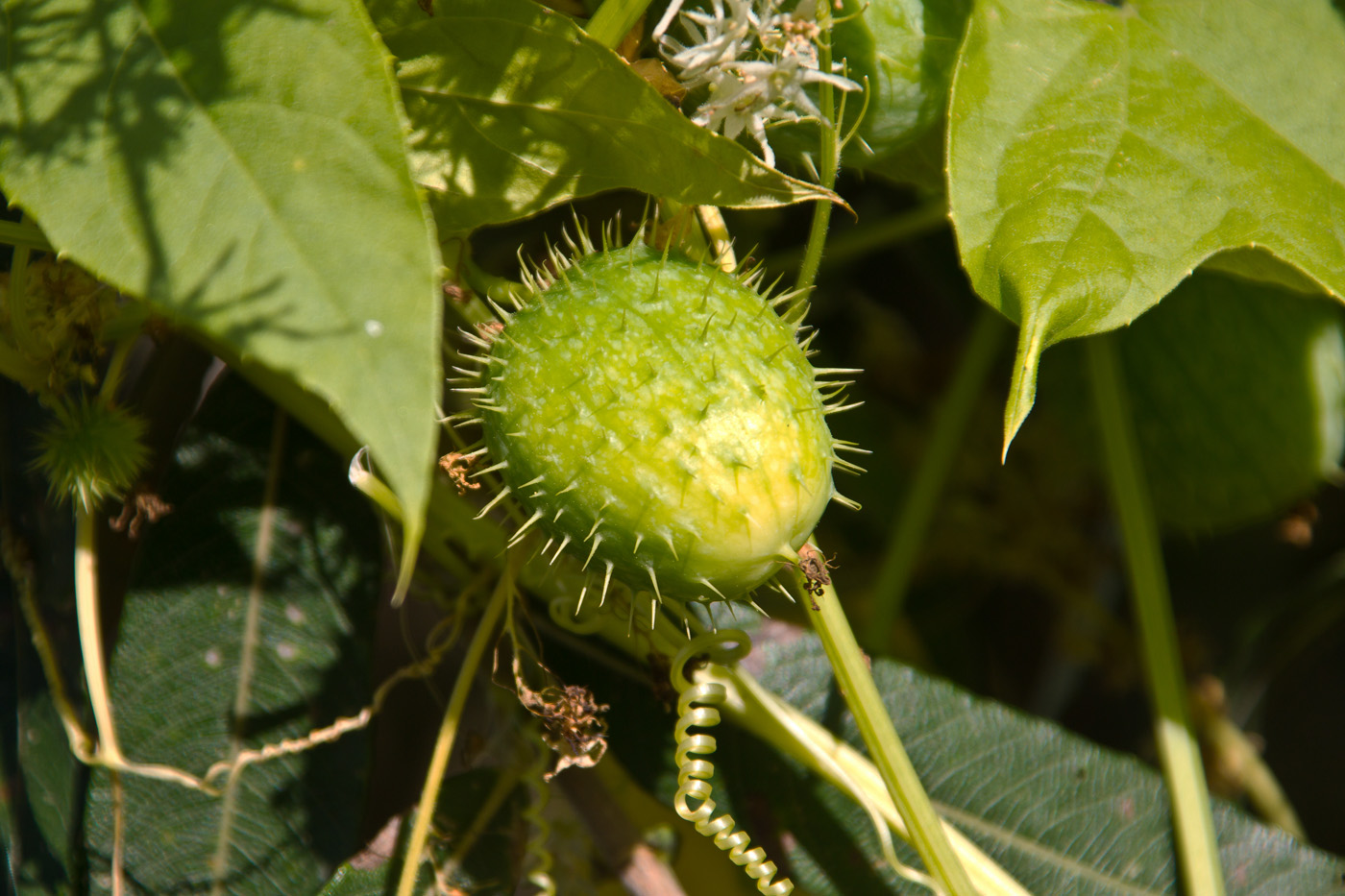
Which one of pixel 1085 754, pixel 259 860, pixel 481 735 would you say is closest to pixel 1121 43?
pixel 1085 754

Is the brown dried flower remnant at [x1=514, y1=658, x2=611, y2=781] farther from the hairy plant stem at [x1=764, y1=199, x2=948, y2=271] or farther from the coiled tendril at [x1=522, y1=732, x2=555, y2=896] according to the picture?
the hairy plant stem at [x1=764, y1=199, x2=948, y2=271]

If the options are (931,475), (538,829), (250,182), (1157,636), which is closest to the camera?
(250,182)

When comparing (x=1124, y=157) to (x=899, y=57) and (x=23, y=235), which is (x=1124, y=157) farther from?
(x=23, y=235)

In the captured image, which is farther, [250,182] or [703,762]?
[703,762]

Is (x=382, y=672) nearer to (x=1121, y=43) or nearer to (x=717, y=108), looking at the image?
(x=717, y=108)

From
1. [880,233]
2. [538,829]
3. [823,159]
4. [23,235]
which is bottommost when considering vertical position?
[538,829]

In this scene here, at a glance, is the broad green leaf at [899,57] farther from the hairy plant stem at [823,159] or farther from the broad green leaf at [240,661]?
the broad green leaf at [240,661]

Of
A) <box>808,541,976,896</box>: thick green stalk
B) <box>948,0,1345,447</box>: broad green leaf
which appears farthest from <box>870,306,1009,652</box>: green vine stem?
<box>948,0,1345,447</box>: broad green leaf

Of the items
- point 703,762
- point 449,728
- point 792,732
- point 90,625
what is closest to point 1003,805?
point 792,732
